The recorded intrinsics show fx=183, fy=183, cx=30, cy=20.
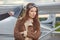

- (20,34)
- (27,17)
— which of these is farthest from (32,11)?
(20,34)

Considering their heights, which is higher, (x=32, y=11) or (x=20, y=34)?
(x=32, y=11)

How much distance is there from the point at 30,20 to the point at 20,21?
10 centimetres

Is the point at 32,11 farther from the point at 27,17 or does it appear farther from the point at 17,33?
the point at 17,33

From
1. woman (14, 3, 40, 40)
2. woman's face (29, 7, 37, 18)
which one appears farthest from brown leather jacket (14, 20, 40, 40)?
woman's face (29, 7, 37, 18)

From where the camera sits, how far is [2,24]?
1.76 m

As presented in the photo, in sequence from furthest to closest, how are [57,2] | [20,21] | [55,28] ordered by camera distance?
[55,28], [57,2], [20,21]

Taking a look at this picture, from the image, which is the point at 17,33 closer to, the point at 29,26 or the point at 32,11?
the point at 29,26

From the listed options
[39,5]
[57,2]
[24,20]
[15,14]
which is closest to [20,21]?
[24,20]

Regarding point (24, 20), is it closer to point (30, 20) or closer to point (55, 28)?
point (30, 20)

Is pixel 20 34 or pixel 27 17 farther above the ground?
pixel 27 17

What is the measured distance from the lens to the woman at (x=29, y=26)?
5.40ft

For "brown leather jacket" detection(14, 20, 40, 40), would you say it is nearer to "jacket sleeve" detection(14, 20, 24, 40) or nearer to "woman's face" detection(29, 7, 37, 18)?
"jacket sleeve" detection(14, 20, 24, 40)

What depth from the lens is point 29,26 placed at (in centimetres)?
168

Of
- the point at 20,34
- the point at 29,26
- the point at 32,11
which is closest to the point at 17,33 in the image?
the point at 20,34
